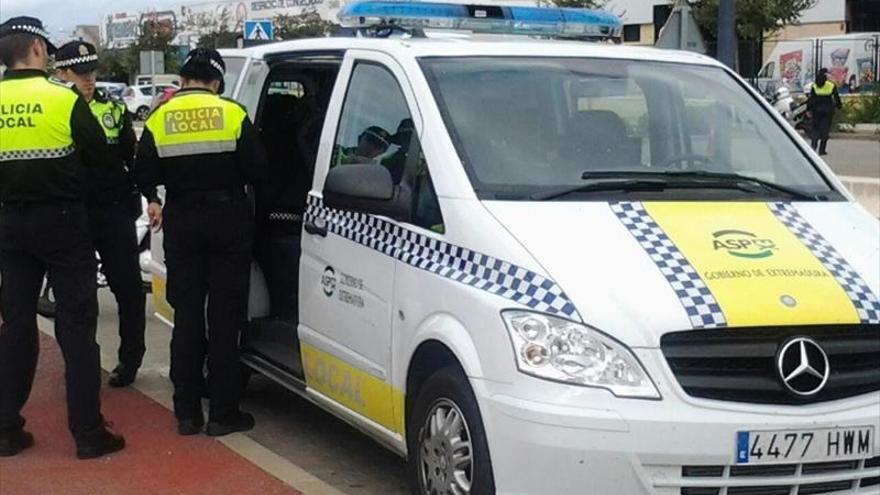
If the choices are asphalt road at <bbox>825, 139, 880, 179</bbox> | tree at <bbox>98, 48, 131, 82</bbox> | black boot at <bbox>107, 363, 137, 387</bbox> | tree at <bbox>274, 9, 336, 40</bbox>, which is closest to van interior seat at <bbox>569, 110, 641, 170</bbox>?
black boot at <bbox>107, 363, 137, 387</bbox>

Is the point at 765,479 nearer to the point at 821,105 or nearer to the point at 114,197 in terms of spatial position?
the point at 114,197

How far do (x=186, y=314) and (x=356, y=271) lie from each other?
1327 mm

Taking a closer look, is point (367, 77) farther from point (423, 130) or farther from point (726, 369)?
point (726, 369)

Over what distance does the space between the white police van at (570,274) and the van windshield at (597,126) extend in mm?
12

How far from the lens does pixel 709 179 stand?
4.93 meters

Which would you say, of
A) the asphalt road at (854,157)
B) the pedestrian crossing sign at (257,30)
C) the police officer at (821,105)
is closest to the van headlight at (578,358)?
the pedestrian crossing sign at (257,30)

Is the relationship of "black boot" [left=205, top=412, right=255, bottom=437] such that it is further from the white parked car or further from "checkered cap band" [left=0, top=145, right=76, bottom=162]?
the white parked car

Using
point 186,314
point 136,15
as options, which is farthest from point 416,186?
point 136,15

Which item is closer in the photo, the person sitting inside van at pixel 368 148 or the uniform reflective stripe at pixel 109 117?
the person sitting inside van at pixel 368 148

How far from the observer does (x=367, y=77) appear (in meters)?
5.50

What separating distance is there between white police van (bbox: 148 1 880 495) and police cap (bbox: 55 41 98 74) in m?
1.31

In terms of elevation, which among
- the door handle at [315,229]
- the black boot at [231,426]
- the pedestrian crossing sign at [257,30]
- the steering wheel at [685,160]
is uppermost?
the pedestrian crossing sign at [257,30]

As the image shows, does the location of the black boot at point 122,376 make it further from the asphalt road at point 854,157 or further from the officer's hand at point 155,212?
the asphalt road at point 854,157

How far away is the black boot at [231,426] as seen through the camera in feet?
20.2
